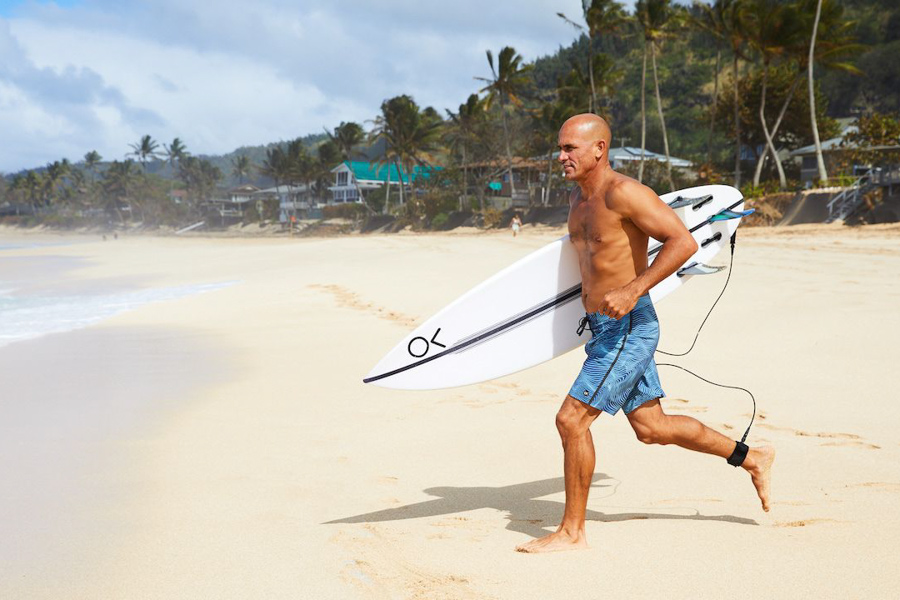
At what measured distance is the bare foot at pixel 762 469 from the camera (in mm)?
2988

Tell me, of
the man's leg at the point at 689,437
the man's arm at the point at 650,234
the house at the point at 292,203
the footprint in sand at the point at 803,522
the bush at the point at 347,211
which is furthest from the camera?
the house at the point at 292,203

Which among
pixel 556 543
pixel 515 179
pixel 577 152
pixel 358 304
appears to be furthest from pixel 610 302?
pixel 515 179

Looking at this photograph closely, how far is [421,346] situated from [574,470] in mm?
1125

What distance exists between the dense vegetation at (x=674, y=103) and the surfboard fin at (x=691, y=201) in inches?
912

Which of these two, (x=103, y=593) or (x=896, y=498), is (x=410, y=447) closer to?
(x=103, y=593)

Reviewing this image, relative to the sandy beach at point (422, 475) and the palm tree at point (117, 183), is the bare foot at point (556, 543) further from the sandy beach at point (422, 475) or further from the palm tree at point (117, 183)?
the palm tree at point (117, 183)

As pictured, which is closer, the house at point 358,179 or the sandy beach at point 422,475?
the sandy beach at point 422,475

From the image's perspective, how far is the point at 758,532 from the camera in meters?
2.92

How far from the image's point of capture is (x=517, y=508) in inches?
133

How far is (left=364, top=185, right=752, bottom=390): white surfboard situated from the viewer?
11.5ft

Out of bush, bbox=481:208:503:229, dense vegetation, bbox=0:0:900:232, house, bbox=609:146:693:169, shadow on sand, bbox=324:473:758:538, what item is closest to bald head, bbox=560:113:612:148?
shadow on sand, bbox=324:473:758:538

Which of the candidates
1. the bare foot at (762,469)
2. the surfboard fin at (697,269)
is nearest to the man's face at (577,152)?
the surfboard fin at (697,269)

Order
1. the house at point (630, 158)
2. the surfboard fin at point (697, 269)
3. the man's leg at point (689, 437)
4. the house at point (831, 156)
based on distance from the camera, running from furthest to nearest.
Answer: the house at point (630, 158) < the house at point (831, 156) < the surfboard fin at point (697, 269) < the man's leg at point (689, 437)

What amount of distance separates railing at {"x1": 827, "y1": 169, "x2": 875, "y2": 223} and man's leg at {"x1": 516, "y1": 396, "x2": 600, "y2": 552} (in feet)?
67.3
